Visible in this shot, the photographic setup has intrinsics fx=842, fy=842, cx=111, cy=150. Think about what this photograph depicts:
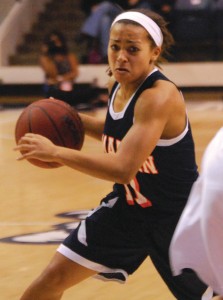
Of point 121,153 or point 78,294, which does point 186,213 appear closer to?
point 121,153

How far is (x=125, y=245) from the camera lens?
3.37 meters

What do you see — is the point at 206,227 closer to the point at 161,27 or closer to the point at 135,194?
the point at 135,194

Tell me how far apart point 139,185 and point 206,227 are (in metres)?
1.25

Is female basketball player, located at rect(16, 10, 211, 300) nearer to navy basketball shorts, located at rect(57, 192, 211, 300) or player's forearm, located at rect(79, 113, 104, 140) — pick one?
navy basketball shorts, located at rect(57, 192, 211, 300)

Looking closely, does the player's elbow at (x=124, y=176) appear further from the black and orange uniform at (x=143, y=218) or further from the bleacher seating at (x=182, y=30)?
the bleacher seating at (x=182, y=30)

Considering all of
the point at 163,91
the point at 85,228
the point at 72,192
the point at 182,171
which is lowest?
the point at 72,192

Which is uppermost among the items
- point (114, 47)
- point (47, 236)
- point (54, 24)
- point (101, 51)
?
point (114, 47)

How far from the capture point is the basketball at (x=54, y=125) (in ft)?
11.0

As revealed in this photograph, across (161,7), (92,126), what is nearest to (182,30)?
(161,7)

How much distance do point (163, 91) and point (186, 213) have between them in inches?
42.0

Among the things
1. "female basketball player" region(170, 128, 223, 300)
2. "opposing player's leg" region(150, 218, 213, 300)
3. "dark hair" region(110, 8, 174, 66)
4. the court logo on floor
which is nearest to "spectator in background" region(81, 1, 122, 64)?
the court logo on floor

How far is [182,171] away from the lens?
3344mm

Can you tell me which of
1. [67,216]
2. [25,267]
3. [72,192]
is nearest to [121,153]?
[25,267]

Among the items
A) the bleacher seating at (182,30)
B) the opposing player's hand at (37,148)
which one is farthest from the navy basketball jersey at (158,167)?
the bleacher seating at (182,30)
